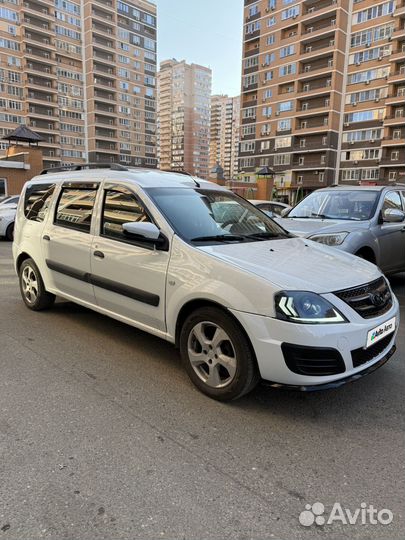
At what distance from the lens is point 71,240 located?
439 cm

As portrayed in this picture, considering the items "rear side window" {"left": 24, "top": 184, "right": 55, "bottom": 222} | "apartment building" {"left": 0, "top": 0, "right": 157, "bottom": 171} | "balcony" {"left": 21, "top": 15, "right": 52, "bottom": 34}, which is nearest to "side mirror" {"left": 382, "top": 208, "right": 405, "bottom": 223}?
"rear side window" {"left": 24, "top": 184, "right": 55, "bottom": 222}

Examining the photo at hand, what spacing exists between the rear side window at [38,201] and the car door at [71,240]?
239 millimetres

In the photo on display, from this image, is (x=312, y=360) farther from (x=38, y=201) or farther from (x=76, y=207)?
(x=38, y=201)

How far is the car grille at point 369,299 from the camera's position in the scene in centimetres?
289

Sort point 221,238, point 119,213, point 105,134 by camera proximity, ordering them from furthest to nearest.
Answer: point 105,134 → point 119,213 → point 221,238

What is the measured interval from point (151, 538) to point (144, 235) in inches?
85.0

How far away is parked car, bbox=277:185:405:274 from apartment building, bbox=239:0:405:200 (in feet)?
161

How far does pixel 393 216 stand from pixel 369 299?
399 centimetres

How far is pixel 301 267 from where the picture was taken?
308cm

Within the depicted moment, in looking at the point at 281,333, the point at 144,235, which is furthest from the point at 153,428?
the point at 144,235

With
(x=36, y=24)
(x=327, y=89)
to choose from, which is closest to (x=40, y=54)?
(x=36, y=24)

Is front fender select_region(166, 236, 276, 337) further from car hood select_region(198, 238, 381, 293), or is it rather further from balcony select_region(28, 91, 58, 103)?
balcony select_region(28, 91, 58, 103)

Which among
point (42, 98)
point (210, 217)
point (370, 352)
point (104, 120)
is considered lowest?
point (370, 352)

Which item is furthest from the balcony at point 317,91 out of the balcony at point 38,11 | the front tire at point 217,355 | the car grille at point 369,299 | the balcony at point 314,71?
the front tire at point 217,355
